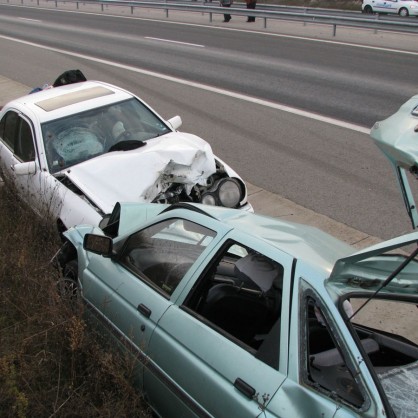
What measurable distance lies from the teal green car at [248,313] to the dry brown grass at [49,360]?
16cm

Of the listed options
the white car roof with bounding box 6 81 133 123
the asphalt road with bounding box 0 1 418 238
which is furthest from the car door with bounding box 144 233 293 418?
the white car roof with bounding box 6 81 133 123

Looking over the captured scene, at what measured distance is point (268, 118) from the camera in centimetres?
1065

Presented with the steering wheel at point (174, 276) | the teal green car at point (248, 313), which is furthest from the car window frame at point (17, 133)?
the steering wheel at point (174, 276)

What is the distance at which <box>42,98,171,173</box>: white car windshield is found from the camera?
5938 mm

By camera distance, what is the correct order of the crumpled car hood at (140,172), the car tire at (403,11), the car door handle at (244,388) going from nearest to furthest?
the car door handle at (244,388), the crumpled car hood at (140,172), the car tire at (403,11)

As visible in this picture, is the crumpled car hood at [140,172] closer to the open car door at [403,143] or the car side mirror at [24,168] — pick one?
the car side mirror at [24,168]

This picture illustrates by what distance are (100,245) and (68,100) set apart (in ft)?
10.7

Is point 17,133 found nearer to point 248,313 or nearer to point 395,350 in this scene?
point 248,313

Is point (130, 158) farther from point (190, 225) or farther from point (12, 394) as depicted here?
point (12, 394)

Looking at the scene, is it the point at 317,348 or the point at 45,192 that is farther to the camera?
the point at 45,192

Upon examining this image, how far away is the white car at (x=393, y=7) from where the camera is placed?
26.9m

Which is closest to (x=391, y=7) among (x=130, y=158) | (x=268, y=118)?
(x=268, y=118)

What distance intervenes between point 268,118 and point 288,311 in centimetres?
841

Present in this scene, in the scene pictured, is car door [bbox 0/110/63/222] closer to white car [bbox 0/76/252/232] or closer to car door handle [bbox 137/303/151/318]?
white car [bbox 0/76/252/232]
